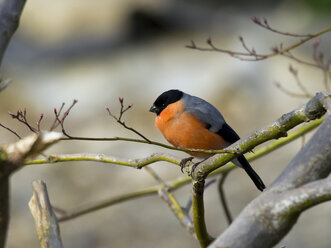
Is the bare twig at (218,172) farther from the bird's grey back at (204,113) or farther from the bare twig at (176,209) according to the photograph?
the bird's grey back at (204,113)

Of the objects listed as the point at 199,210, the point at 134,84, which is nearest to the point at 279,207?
the point at 199,210

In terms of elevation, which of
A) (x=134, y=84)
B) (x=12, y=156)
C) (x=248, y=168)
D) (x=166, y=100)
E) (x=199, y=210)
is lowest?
(x=134, y=84)

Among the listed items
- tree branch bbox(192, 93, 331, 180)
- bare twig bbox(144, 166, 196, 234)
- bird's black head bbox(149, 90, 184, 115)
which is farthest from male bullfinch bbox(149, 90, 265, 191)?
tree branch bbox(192, 93, 331, 180)

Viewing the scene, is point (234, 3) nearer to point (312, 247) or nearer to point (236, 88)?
point (236, 88)

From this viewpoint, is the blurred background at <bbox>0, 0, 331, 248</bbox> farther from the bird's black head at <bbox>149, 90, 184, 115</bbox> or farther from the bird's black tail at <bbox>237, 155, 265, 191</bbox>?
the bird's black head at <bbox>149, 90, 184, 115</bbox>

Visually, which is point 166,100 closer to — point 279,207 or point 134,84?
point 279,207

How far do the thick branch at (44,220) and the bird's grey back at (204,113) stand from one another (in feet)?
4.18

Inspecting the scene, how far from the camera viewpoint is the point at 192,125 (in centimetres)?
327

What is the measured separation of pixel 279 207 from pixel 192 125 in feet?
5.76

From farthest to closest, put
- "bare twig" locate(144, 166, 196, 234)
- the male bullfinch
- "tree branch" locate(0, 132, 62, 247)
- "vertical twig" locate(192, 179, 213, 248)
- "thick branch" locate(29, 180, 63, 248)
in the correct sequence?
the male bullfinch → "bare twig" locate(144, 166, 196, 234) → "vertical twig" locate(192, 179, 213, 248) → "thick branch" locate(29, 180, 63, 248) → "tree branch" locate(0, 132, 62, 247)

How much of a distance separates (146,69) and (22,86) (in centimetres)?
223

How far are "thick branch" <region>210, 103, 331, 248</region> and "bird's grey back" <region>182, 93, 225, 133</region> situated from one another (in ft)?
5.47

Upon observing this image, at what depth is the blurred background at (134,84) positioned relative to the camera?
738 cm

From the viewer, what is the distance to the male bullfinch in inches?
128
